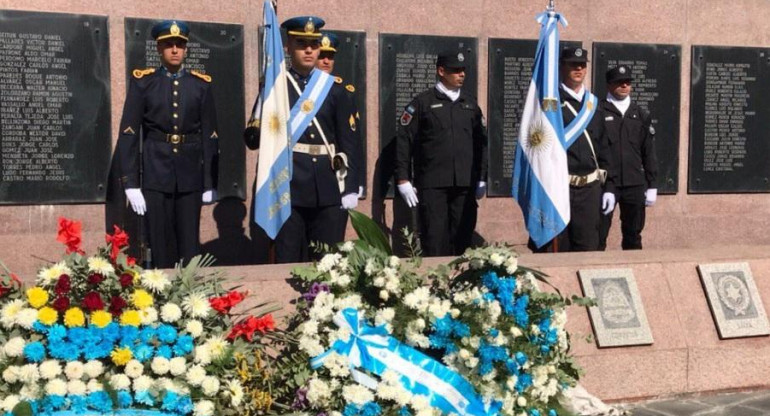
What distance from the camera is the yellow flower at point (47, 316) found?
10.7 feet

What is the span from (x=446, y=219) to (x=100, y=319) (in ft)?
12.6

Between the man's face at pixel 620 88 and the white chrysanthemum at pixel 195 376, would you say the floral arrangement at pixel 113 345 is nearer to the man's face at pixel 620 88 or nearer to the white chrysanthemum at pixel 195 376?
the white chrysanthemum at pixel 195 376

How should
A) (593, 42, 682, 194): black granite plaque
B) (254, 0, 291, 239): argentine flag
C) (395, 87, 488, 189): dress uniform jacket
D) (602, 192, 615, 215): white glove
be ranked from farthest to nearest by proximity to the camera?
(593, 42, 682, 194): black granite plaque
(602, 192, 615, 215): white glove
(395, 87, 488, 189): dress uniform jacket
(254, 0, 291, 239): argentine flag

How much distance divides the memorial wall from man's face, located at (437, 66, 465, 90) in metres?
0.58

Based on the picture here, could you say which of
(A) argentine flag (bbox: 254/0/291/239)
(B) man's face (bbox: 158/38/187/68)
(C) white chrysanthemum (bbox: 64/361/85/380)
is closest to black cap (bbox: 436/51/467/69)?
(A) argentine flag (bbox: 254/0/291/239)

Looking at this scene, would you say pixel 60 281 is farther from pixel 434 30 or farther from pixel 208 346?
pixel 434 30

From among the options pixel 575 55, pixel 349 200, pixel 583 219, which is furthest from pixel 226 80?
pixel 583 219

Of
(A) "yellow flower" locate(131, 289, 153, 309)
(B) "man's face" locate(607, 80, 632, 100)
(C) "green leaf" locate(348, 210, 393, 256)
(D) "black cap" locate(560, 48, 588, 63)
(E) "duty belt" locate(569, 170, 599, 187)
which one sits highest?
(D) "black cap" locate(560, 48, 588, 63)

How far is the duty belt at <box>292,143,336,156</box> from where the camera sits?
6.04 m

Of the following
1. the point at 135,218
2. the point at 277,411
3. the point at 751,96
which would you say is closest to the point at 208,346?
the point at 277,411

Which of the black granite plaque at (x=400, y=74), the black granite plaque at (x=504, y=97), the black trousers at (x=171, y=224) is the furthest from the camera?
the black granite plaque at (x=504, y=97)

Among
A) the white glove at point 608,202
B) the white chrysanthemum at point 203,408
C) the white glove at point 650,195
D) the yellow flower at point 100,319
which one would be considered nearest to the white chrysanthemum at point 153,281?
the yellow flower at point 100,319

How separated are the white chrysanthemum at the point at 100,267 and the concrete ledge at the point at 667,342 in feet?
3.61

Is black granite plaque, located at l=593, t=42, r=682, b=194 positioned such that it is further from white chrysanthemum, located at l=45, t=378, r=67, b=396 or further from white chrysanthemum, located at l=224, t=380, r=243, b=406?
white chrysanthemum, located at l=45, t=378, r=67, b=396
